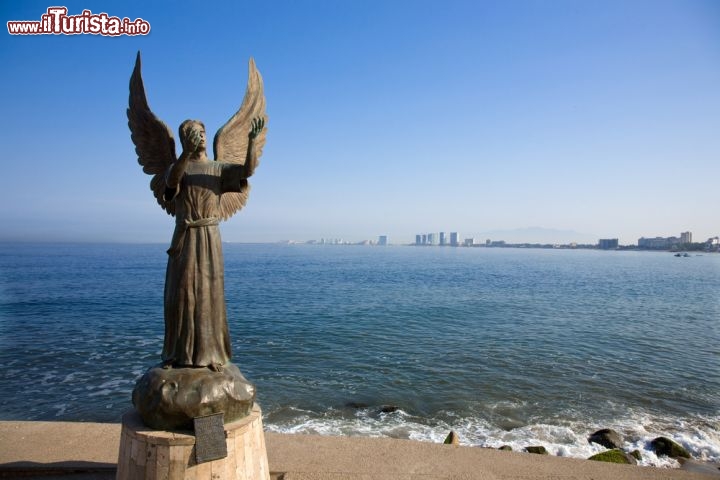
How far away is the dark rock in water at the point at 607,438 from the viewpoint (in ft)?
39.1

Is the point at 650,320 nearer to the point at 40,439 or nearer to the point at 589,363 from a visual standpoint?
the point at 589,363

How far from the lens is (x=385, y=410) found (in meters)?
13.9

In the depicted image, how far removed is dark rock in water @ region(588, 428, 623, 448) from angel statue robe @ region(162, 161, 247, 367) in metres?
10.9

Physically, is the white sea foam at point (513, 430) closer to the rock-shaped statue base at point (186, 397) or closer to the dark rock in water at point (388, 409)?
the dark rock in water at point (388, 409)

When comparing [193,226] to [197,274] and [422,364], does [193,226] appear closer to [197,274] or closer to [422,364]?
[197,274]

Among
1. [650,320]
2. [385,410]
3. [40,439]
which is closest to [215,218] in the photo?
[40,439]

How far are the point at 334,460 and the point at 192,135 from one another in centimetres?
517

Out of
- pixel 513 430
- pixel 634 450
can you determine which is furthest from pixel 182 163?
pixel 634 450

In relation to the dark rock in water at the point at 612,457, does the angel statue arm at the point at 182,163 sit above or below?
above

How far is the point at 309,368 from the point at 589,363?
451 inches

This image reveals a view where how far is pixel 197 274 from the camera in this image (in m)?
5.00

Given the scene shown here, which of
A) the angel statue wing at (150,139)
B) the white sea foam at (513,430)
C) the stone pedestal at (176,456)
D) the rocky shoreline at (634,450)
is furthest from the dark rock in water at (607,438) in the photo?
the angel statue wing at (150,139)

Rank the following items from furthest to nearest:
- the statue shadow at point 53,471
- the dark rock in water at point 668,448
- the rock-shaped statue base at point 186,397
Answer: the dark rock in water at point 668,448
the statue shadow at point 53,471
the rock-shaped statue base at point 186,397

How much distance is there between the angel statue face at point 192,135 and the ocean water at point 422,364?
9.39 meters
